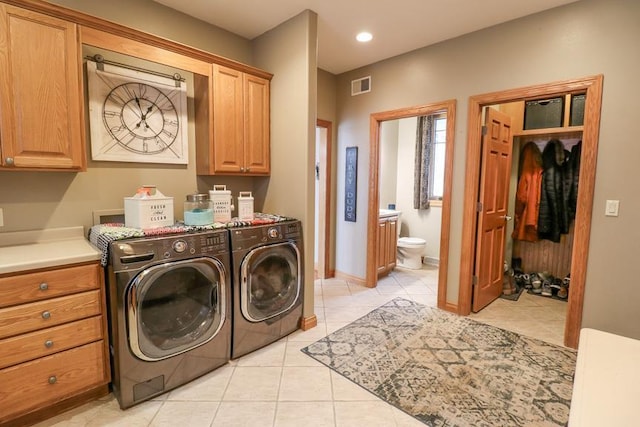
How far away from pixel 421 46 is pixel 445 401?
3055 millimetres

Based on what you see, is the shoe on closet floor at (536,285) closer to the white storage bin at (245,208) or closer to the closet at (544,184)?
the closet at (544,184)

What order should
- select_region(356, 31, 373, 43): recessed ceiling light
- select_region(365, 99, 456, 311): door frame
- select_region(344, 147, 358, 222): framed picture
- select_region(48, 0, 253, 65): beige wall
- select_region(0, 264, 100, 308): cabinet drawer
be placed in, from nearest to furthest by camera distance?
select_region(0, 264, 100, 308): cabinet drawer < select_region(48, 0, 253, 65): beige wall < select_region(356, 31, 373, 43): recessed ceiling light < select_region(365, 99, 456, 311): door frame < select_region(344, 147, 358, 222): framed picture

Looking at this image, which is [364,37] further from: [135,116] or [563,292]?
[563,292]

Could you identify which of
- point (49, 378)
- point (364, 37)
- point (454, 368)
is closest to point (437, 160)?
point (364, 37)

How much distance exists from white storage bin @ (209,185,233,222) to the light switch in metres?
2.79

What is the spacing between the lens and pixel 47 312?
62.8 inches

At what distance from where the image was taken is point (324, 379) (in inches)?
81.8

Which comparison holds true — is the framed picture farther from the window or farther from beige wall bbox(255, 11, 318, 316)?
the window

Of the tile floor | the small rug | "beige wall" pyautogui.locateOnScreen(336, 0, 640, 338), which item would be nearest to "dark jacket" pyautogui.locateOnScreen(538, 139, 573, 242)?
the small rug

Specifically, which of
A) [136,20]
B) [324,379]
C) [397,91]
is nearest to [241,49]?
[136,20]

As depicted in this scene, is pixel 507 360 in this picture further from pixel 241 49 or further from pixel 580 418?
pixel 241 49

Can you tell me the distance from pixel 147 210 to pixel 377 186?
8.07ft

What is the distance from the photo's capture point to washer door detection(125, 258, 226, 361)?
5.75 ft

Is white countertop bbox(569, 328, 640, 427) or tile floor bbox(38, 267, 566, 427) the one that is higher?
white countertop bbox(569, 328, 640, 427)
